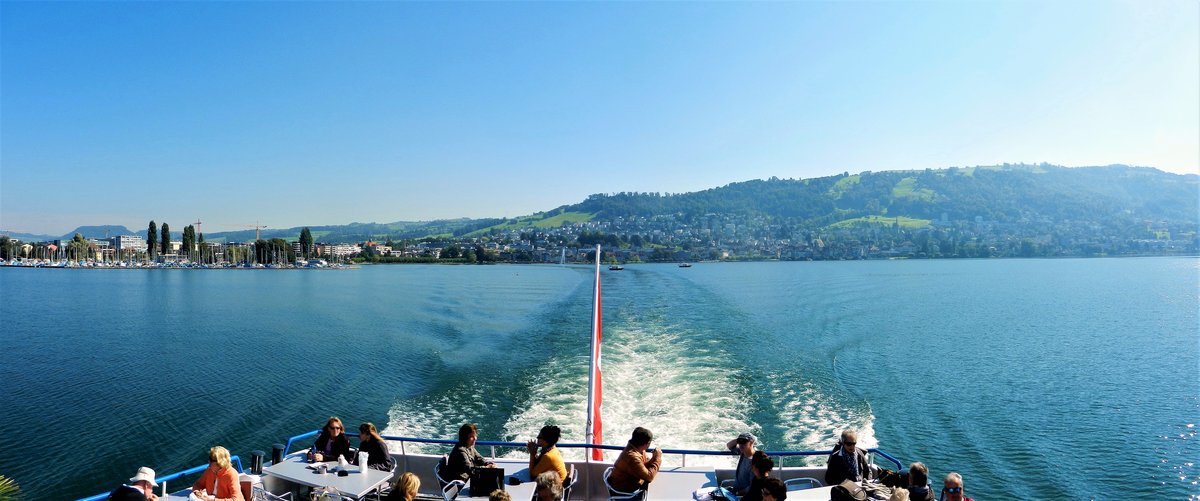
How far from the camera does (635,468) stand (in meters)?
7.60

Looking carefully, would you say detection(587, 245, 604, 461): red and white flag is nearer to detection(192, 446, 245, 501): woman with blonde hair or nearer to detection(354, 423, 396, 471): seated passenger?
detection(354, 423, 396, 471): seated passenger

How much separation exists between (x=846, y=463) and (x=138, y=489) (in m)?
7.96

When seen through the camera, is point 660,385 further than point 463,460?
Yes

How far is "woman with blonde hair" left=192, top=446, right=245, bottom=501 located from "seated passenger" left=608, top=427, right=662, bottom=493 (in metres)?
4.53

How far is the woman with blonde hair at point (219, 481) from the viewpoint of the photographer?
24.0 ft

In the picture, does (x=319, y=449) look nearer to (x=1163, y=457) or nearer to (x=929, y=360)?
(x=1163, y=457)

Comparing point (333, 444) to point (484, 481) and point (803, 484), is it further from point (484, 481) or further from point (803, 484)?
point (803, 484)

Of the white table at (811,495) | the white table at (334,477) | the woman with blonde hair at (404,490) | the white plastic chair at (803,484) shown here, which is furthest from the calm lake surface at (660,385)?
the woman with blonde hair at (404,490)

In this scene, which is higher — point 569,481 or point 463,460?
point 463,460

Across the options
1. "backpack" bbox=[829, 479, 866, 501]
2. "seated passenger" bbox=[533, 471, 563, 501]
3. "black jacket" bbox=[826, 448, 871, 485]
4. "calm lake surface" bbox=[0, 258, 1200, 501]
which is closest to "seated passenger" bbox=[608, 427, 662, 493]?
"seated passenger" bbox=[533, 471, 563, 501]

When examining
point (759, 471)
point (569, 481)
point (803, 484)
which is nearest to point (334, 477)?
point (569, 481)

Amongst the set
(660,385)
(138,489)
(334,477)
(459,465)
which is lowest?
(660,385)

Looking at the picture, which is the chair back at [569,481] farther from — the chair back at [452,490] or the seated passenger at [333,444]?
the seated passenger at [333,444]

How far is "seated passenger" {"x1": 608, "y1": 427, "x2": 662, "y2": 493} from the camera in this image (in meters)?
7.56
